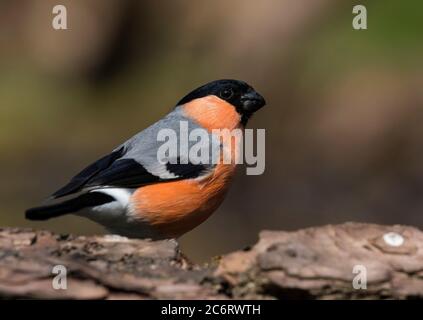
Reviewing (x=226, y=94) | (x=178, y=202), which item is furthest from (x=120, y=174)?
(x=226, y=94)

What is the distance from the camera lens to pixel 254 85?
12.8 m

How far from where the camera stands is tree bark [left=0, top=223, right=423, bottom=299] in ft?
15.4

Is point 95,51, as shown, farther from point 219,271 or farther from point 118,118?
point 219,271

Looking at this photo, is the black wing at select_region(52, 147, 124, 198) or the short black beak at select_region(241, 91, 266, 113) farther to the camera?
the short black beak at select_region(241, 91, 266, 113)

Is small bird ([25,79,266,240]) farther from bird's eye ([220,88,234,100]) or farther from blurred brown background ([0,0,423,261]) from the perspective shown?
blurred brown background ([0,0,423,261])

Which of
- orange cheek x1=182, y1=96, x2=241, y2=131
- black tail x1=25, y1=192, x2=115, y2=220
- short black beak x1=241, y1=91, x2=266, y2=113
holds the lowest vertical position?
black tail x1=25, y1=192, x2=115, y2=220

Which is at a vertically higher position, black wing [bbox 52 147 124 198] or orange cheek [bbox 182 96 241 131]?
orange cheek [bbox 182 96 241 131]

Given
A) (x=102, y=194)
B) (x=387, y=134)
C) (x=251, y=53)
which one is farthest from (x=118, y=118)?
(x=102, y=194)

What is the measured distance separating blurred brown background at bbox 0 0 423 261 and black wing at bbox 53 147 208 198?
3.86m

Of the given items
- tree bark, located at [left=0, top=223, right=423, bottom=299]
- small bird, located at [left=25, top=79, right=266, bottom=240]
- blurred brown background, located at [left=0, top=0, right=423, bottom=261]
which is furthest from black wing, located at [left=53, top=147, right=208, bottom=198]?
blurred brown background, located at [left=0, top=0, right=423, bottom=261]

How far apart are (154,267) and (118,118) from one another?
8.54 m

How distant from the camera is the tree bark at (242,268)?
468 centimetres

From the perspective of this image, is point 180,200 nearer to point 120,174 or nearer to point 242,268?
point 120,174

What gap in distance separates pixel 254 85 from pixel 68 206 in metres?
7.42
